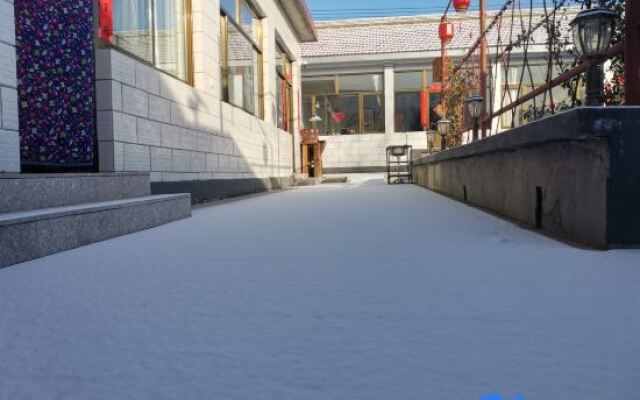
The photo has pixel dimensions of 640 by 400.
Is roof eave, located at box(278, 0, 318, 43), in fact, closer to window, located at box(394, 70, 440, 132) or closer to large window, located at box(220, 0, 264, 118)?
large window, located at box(220, 0, 264, 118)

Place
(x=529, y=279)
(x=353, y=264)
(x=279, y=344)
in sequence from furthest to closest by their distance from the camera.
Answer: (x=353, y=264)
(x=529, y=279)
(x=279, y=344)

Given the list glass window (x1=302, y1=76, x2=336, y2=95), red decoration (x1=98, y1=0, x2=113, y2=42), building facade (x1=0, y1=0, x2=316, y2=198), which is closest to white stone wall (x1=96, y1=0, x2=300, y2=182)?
building facade (x1=0, y1=0, x2=316, y2=198)

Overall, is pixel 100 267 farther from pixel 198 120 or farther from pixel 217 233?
pixel 198 120

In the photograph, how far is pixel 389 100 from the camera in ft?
56.6

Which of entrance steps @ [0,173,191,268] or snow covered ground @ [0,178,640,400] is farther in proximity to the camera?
entrance steps @ [0,173,191,268]

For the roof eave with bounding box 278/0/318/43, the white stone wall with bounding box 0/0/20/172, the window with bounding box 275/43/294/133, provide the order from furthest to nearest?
the window with bounding box 275/43/294/133 → the roof eave with bounding box 278/0/318/43 → the white stone wall with bounding box 0/0/20/172

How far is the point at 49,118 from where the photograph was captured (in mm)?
3184

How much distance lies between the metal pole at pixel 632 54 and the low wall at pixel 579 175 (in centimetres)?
19

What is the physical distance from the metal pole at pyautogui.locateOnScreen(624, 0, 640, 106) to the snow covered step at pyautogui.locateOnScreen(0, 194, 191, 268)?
8.97ft

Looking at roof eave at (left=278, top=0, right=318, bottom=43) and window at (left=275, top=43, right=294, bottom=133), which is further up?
roof eave at (left=278, top=0, right=318, bottom=43)

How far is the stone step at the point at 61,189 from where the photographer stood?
7.64 feet

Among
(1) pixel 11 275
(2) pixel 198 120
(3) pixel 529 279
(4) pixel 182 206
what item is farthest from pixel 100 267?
(2) pixel 198 120

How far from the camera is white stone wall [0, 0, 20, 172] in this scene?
2514mm

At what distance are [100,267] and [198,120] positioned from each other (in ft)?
12.9
